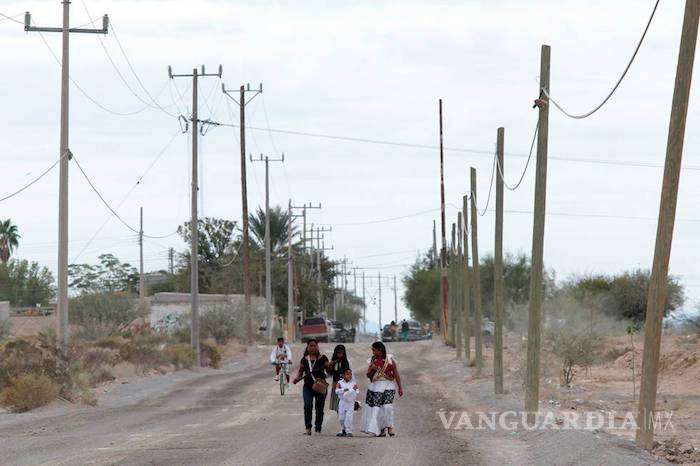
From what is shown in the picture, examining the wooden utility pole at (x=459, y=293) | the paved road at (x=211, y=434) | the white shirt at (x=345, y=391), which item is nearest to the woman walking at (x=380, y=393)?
the white shirt at (x=345, y=391)

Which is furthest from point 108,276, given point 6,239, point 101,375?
point 101,375

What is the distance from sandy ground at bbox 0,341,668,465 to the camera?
18.3 m

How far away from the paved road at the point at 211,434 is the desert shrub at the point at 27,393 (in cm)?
52

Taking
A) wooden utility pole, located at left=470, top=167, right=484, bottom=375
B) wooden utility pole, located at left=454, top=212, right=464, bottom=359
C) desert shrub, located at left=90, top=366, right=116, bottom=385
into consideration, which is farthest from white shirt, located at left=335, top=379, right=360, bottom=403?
wooden utility pole, located at left=454, top=212, right=464, bottom=359

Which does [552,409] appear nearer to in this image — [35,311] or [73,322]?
[73,322]

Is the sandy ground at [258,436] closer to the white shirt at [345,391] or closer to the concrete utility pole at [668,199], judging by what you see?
the white shirt at [345,391]

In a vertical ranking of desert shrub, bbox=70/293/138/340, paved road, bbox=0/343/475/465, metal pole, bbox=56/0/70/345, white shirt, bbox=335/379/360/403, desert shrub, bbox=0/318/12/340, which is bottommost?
paved road, bbox=0/343/475/465

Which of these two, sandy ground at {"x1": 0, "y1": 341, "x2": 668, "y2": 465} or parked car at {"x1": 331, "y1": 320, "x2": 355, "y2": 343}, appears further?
parked car at {"x1": 331, "y1": 320, "x2": 355, "y2": 343}

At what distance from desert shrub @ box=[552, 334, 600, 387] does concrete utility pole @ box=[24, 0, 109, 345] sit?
614 inches

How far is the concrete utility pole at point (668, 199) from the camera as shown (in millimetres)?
16484

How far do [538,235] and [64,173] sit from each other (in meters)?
15.9

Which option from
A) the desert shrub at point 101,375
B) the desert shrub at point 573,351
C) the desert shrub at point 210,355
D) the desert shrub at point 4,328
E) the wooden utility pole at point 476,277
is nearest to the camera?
the desert shrub at point 573,351

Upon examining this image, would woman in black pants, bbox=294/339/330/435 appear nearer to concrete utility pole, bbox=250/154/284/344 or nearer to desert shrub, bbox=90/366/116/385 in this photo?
desert shrub, bbox=90/366/116/385

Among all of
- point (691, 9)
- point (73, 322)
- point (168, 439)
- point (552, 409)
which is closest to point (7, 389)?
point (168, 439)
